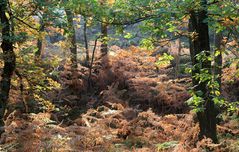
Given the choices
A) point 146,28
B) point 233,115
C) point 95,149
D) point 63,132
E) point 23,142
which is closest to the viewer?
point 146,28

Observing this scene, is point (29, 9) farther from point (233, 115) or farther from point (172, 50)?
point (172, 50)

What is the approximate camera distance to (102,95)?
13.2 m

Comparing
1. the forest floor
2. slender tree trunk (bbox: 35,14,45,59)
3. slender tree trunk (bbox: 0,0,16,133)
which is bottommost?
the forest floor

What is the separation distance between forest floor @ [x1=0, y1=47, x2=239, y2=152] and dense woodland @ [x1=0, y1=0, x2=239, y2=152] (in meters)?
0.04

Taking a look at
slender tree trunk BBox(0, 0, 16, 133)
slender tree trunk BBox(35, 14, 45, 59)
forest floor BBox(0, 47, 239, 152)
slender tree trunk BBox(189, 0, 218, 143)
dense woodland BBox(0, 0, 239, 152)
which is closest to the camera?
dense woodland BBox(0, 0, 239, 152)

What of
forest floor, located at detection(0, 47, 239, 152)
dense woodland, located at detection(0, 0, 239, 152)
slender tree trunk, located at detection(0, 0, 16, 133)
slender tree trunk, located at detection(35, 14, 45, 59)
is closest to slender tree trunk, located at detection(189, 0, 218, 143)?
dense woodland, located at detection(0, 0, 239, 152)

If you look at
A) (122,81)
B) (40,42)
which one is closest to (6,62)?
(40,42)

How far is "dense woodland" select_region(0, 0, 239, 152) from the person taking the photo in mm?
5062

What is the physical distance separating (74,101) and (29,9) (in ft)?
20.6

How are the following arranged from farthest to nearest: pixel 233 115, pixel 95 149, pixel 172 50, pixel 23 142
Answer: pixel 172 50
pixel 233 115
pixel 95 149
pixel 23 142

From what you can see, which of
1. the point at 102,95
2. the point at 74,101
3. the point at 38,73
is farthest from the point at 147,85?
the point at 38,73

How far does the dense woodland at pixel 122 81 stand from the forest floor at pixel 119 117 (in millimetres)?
37

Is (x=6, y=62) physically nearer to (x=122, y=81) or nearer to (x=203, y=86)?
(x=203, y=86)

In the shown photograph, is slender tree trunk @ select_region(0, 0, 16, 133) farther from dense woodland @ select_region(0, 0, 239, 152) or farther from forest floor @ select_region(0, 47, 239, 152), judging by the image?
forest floor @ select_region(0, 47, 239, 152)
